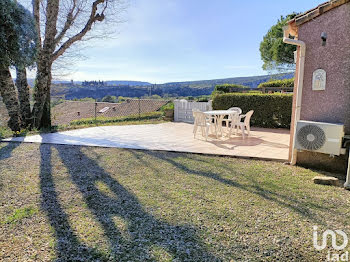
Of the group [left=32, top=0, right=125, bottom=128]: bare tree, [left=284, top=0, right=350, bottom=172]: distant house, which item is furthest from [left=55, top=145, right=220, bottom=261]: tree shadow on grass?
[left=32, top=0, right=125, bottom=128]: bare tree

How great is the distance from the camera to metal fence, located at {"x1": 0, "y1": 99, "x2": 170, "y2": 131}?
1112cm

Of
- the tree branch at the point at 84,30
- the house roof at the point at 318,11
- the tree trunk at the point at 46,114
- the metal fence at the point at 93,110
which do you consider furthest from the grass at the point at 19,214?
the tree branch at the point at 84,30

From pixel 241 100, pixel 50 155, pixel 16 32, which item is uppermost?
pixel 16 32

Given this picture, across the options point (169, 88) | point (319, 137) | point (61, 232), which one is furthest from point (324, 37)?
point (169, 88)

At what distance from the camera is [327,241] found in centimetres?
216

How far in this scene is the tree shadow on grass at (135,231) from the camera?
199 cm

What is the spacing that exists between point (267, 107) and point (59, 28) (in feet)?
Answer: 31.1

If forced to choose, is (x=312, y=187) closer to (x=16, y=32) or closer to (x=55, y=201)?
(x=55, y=201)

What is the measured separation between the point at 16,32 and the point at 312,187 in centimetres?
815

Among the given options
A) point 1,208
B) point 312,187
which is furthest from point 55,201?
point 312,187

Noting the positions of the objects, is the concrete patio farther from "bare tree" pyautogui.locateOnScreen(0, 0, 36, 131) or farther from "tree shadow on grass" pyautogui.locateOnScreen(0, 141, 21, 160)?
"bare tree" pyautogui.locateOnScreen(0, 0, 36, 131)

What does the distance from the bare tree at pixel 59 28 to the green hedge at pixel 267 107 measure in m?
6.92

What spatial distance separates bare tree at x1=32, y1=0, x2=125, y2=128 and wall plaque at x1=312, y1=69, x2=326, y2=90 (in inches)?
372

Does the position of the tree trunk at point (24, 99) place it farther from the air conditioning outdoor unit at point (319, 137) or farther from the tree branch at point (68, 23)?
the air conditioning outdoor unit at point (319, 137)
